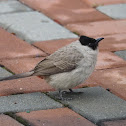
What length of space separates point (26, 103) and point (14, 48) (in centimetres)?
182

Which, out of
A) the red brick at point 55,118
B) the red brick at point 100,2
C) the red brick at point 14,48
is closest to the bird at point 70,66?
the red brick at point 55,118

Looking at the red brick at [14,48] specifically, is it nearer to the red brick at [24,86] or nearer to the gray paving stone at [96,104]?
the red brick at [24,86]

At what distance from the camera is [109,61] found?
6559 mm

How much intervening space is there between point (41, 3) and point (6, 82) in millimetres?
3158

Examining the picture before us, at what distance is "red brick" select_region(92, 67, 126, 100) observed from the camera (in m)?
5.69

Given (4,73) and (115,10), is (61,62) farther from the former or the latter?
(115,10)

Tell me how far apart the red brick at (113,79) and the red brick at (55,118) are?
2.58 feet

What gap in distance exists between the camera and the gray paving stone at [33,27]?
7371 millimetres

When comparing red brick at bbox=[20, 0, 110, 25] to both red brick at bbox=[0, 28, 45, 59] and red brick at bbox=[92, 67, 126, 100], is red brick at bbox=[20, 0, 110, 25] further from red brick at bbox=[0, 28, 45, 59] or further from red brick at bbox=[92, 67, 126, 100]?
red brick at bbox=[92, 67, 126, 100]

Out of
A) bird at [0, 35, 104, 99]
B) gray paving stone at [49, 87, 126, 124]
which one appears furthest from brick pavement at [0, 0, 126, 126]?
bird at [0, 35, 104, 99]

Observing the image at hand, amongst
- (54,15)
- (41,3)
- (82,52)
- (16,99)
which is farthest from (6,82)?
(41,3)

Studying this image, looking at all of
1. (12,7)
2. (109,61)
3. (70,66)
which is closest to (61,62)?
(70,66)

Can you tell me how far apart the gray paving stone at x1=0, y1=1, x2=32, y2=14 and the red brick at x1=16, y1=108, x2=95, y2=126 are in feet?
11.7

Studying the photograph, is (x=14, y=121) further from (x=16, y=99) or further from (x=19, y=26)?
(x=19, y=26)
